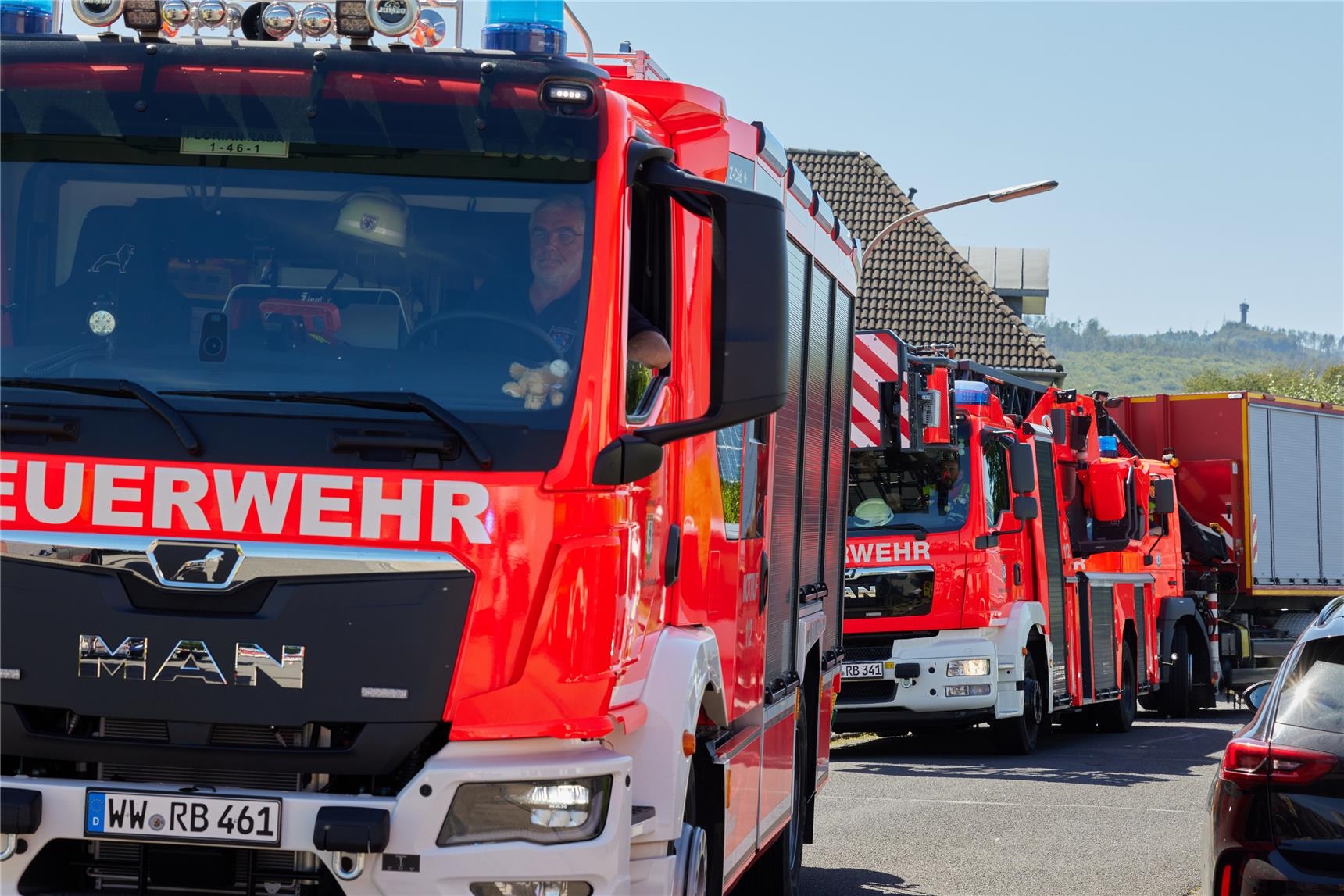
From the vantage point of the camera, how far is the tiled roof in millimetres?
39844

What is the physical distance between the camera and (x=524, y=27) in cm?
522

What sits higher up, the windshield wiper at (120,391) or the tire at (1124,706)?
the windshield wiper at (120,391)

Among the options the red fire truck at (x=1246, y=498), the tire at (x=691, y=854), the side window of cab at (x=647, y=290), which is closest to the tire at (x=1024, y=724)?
the red fire truck at (x=1246, y=498)

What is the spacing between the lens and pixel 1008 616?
15.5 metres

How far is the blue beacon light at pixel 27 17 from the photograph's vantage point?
17.8 feet

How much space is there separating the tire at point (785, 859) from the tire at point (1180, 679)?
46.3ft

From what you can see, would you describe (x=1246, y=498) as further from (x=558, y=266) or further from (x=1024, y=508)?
(x=558, y=266)

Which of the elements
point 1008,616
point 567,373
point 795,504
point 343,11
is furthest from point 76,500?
point 1008,616

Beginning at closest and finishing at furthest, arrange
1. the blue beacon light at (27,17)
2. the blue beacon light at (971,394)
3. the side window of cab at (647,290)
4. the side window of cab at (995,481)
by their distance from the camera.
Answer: the side window of cab at (647,290) < the blue beacon light at (27,17) < the blue beacon light at (971,394) < the side window of cab at (995,481)

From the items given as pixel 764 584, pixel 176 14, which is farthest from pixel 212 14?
pixel 764 584

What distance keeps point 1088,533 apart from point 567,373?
1401cm

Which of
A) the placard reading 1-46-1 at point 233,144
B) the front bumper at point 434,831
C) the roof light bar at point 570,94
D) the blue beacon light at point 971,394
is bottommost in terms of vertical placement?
the front bumper at point 434,831

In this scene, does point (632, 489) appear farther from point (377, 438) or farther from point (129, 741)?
point (129, 741)

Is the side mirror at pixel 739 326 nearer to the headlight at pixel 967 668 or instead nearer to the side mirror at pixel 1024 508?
the headlight at pixel 967 668
